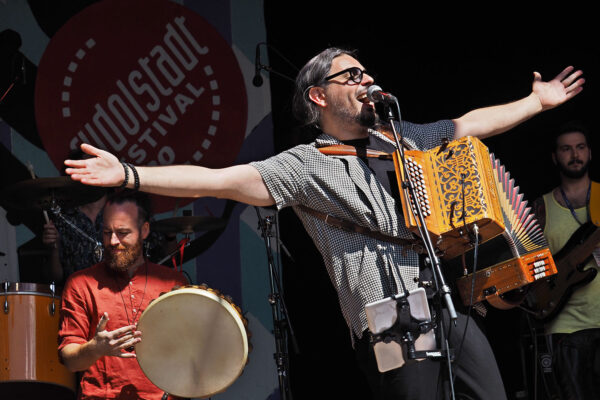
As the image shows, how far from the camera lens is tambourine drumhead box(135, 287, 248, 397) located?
3.81 meters

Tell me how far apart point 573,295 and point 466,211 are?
8.08 feet

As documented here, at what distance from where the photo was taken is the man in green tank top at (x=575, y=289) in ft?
16.8

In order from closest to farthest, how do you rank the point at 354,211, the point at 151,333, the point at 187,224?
the point at 354,211, the point at 151,333, the point at 187,224

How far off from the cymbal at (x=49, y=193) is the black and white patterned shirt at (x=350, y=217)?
193 cm

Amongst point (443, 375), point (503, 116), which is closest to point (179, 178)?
point (443, 375)

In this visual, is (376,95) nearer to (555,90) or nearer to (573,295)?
(555,90)

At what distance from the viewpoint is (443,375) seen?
3.11 m

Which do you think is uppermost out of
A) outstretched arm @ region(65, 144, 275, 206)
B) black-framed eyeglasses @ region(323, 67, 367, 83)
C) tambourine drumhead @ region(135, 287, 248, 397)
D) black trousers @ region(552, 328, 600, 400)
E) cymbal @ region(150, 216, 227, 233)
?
black-framed eyeglasses @ region(323, 67, 367, 83)

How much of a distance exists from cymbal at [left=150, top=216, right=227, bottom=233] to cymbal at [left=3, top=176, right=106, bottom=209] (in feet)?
1.62

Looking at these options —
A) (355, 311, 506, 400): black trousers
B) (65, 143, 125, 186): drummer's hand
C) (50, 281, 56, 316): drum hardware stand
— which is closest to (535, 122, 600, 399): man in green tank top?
(355, 311, 506, 400): black trousers

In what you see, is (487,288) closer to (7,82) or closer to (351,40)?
(351,40)

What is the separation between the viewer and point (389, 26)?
6.07m

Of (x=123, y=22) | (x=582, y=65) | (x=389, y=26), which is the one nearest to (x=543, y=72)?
(x=582, y=65)

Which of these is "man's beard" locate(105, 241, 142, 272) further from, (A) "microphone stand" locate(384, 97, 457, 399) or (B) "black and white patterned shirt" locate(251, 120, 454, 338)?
(A) "microphone stand" locate(384, 97, 457, 399)
